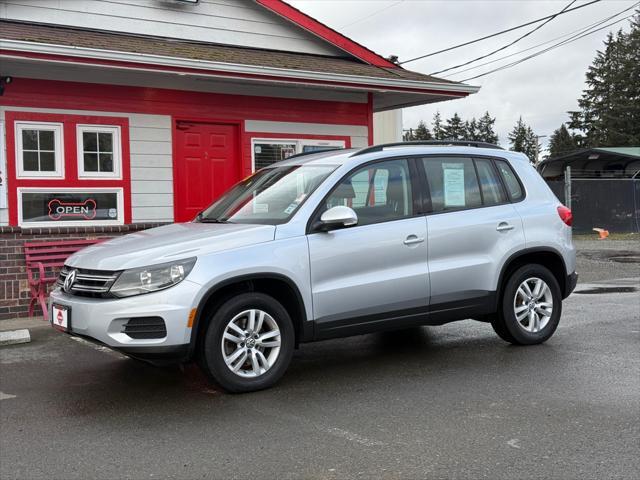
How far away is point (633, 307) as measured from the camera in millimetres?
9125

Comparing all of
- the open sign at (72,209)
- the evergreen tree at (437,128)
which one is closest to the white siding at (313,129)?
the open sign at (72,209)

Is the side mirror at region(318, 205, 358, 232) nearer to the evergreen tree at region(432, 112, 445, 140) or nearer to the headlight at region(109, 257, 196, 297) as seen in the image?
the headlight at region(109, 257, 196, 297)

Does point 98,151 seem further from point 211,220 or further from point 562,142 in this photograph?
point 562,142

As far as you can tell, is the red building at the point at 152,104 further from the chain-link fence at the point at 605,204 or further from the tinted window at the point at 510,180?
the chain-link fence at the point at 605,204

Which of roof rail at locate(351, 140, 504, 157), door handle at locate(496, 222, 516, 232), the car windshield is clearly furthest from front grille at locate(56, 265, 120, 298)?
door handle at locate(496, 222, 516, 232)

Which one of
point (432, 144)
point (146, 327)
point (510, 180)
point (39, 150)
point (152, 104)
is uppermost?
point (152, 104)

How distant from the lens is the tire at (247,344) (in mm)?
5070

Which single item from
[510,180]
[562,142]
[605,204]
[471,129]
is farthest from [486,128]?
[510,180]

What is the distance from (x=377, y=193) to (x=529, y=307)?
194cm

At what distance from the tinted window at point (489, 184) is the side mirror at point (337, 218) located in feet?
5.20

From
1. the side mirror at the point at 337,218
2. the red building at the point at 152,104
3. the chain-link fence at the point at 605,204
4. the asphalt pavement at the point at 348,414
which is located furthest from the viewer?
the chain-link fence at the point at 605,204

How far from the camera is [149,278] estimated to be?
495 cm

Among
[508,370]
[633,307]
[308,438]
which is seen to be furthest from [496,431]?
[633,307]

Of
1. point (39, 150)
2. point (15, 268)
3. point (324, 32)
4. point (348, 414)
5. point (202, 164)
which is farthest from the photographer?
point (324, 32)
